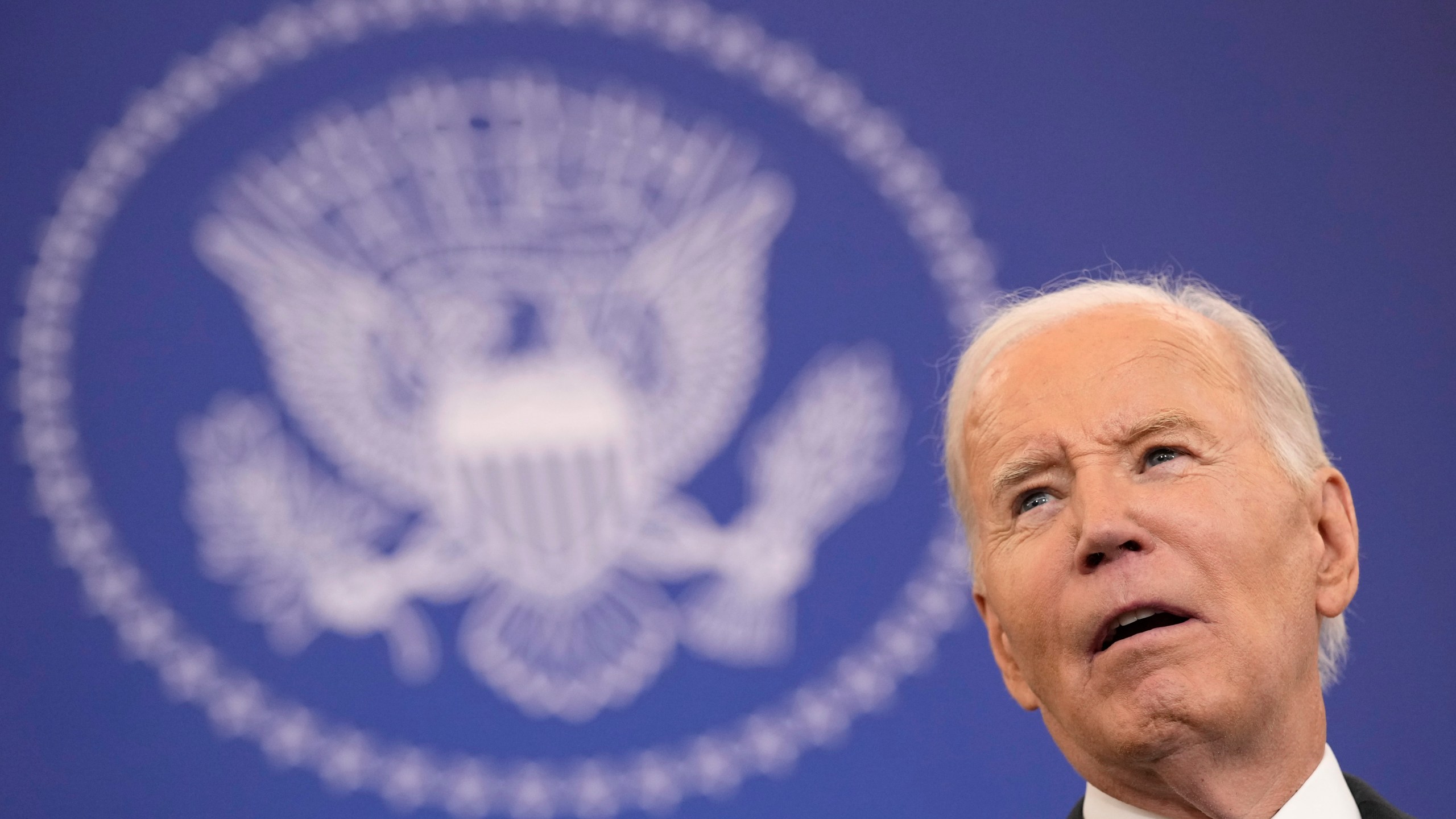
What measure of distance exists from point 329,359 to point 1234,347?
1.27 metres

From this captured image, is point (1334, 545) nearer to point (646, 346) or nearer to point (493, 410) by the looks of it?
point (646, 346)

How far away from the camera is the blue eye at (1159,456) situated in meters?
1.28

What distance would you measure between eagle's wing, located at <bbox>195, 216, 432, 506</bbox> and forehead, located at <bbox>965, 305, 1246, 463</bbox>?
3.01 ft

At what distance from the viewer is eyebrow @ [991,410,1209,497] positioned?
128cm

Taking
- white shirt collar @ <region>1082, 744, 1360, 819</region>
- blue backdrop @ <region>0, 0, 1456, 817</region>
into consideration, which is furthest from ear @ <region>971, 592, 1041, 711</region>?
blue backdrop @ <region>0, 0, 1456, 817</region>

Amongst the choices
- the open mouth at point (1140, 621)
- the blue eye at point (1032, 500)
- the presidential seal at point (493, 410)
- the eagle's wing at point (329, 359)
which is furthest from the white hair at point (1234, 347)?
the eagle's wing at point (329, 359)

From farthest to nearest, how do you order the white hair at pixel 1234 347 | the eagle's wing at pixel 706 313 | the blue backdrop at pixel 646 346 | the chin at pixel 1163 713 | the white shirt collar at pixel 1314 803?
1. the eagle's wing at pixel 706 313
2. the blue backdrop at pixel 646 346
3. the white hair at pixel 1234 347
4. the white shirt collar at pixel 1314 803
5. the chin at pixel 1163 713

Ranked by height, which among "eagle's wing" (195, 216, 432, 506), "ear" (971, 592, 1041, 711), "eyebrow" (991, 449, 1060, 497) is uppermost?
"eagle's wing" (195, 216, 432, 506)

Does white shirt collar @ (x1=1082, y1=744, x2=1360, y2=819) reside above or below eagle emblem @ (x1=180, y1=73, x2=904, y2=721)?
below

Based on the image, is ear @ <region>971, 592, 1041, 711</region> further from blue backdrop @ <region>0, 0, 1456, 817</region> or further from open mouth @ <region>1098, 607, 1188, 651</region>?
blue backdrop @ <region>0, 0, 1456, 817</region>

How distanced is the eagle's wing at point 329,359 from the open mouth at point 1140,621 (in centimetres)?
111

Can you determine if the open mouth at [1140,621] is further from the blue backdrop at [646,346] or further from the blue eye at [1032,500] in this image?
the blue backdrop at [646,346]

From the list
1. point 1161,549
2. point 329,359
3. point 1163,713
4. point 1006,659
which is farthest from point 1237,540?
point 329,359

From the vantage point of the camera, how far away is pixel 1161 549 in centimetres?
119
